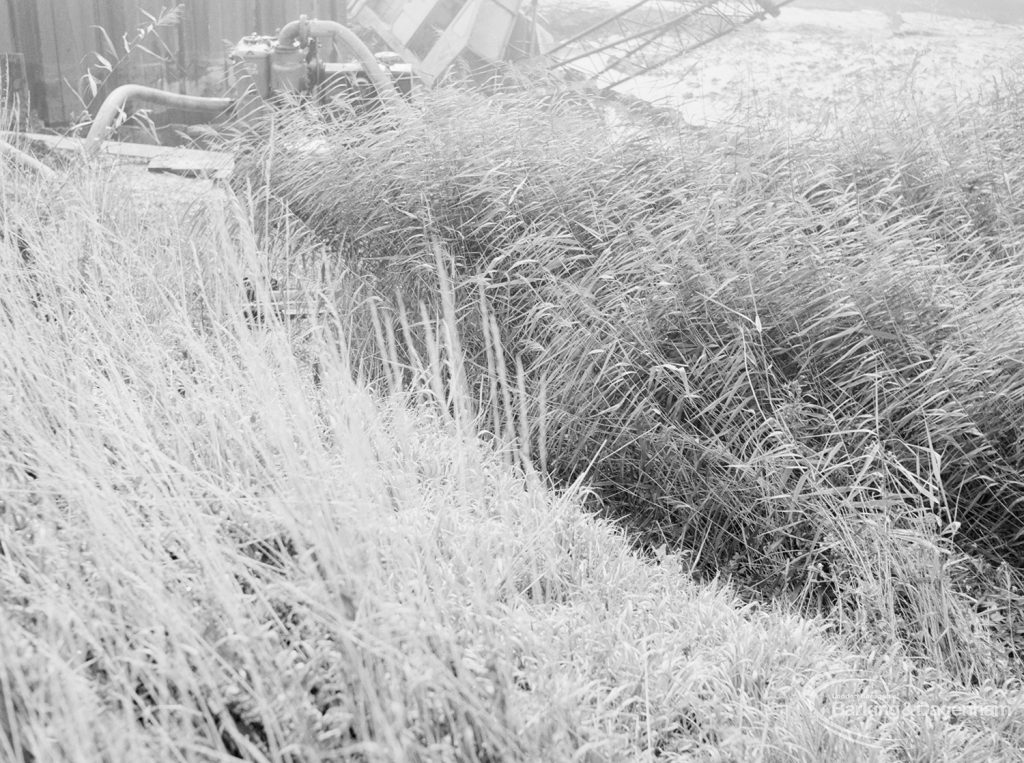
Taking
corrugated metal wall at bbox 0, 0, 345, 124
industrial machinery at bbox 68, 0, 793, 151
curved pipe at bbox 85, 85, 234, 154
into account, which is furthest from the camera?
industrial machinery at bbox 68, 0, 793, 151

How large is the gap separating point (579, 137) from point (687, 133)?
48 centimetres

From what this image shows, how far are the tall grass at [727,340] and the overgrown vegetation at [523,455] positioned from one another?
2 cm

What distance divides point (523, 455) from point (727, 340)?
75cm

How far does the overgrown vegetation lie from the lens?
138cm

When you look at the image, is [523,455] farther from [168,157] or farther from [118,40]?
[118,40]

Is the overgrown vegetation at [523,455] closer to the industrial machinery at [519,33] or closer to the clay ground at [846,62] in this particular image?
the clay ground at [846,62]

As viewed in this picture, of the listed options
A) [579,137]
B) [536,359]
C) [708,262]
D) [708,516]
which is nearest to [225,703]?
[708,516]

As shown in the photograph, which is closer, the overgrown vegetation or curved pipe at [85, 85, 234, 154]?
the overgrown vegetation

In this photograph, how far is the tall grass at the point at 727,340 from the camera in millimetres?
2553

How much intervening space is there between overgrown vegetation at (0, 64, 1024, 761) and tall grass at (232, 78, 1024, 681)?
0.02 meters

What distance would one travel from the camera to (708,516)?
8.91 ft

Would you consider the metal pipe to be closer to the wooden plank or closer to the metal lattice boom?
the wooden plank

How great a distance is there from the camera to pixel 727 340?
2959 mm

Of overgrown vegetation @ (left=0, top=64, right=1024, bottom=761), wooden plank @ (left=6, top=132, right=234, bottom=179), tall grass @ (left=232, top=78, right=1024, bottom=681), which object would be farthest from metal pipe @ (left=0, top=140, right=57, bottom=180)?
tall grass @ (left=232, top=78, right=1024, bottom=681)
